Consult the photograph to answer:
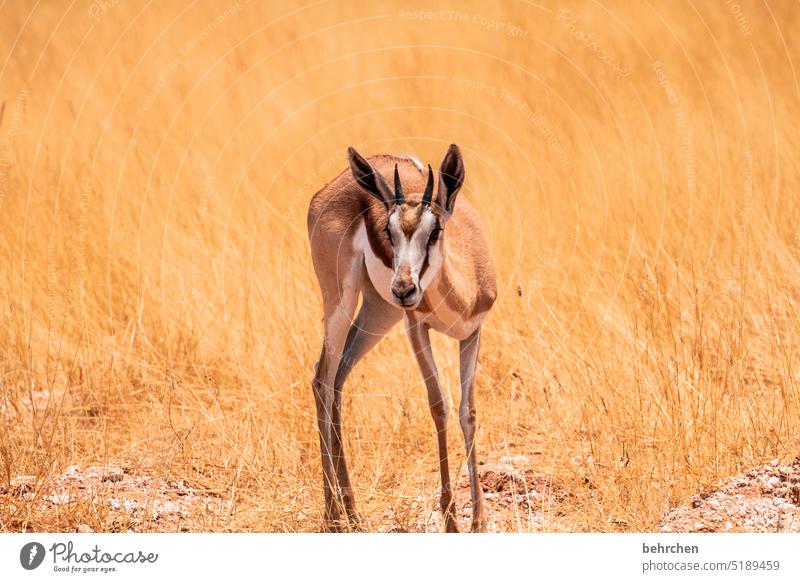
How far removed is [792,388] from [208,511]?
377 centimetres

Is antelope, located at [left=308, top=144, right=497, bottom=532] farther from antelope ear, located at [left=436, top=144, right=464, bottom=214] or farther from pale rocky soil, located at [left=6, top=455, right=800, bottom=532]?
pale rocky soil, located at [left=6, top=455, right=800, bottom=532]

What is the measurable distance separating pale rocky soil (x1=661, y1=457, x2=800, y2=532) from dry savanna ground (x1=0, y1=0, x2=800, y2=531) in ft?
0.44

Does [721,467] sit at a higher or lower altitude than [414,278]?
lower

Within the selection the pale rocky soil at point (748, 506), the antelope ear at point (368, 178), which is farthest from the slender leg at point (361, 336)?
the pale rocky soil at point (748, 506)

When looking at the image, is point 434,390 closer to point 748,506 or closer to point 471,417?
point 471,417

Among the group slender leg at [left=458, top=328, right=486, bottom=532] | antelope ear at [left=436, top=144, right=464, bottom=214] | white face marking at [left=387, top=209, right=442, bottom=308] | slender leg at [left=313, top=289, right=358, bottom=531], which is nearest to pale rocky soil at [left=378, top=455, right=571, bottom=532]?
slender leg at [left=458, top=328, right=486, bottom=532]

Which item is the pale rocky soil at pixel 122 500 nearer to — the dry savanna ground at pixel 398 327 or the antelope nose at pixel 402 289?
the dry savanna ground at pixel 398 327

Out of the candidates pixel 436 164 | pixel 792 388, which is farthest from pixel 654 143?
pixel 792 388

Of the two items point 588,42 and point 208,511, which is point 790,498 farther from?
point 588,42

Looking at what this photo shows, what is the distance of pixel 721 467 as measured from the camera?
7.11 meters

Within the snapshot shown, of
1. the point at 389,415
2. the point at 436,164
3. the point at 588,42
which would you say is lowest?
the point at 389,415
